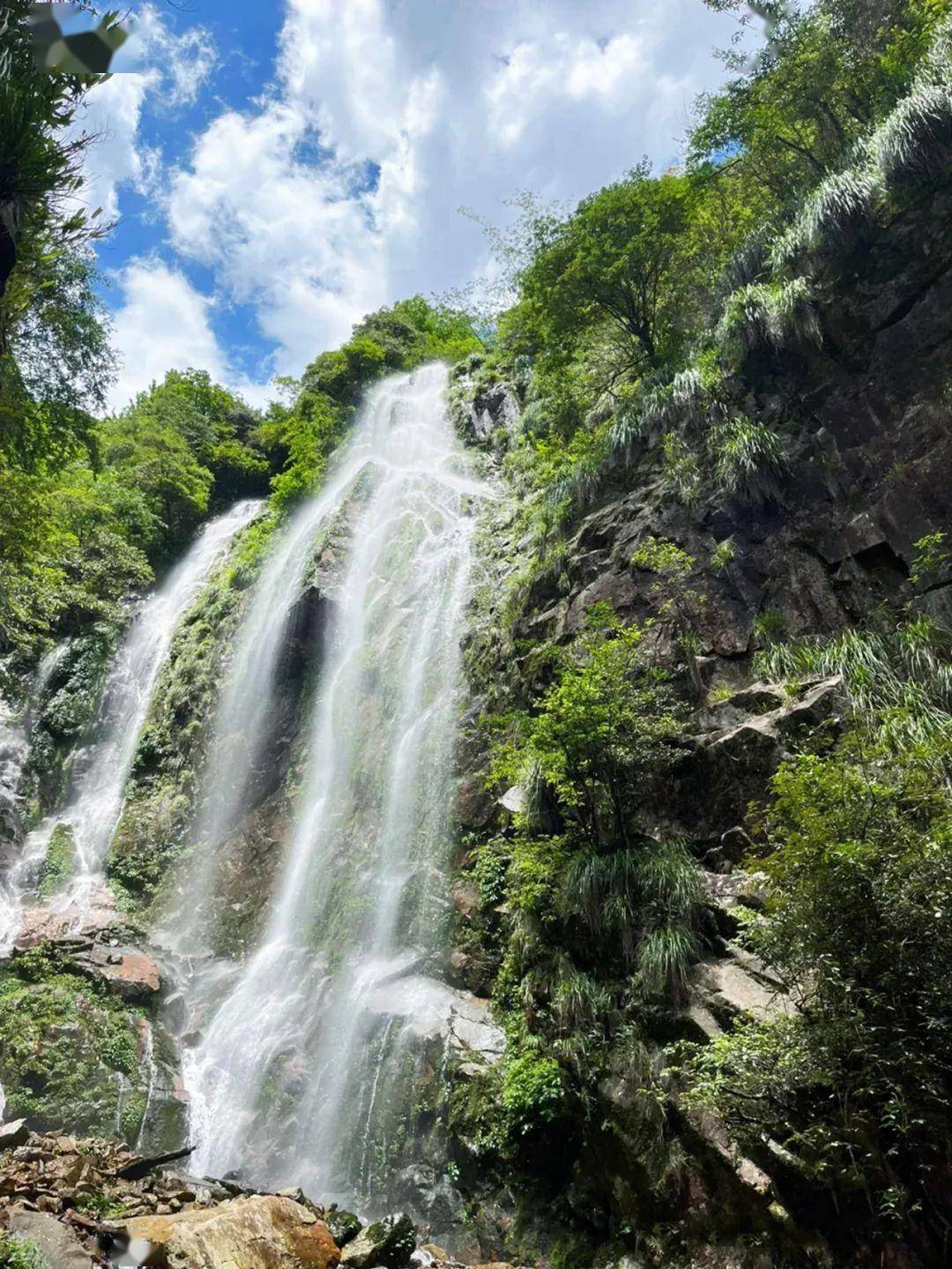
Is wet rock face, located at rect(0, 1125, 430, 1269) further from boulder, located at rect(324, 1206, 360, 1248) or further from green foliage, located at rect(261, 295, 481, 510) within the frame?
green foliage, located at rect(261, 295, 481, 510)

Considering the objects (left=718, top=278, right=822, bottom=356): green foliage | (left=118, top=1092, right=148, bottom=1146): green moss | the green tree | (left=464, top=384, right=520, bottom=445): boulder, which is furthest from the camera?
the green tree

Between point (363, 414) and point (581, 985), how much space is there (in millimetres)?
22336

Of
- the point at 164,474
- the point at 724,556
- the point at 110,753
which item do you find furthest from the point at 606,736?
the point at 164,474

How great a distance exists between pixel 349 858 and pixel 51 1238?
7.46 meters

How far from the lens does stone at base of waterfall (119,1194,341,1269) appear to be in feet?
15.8

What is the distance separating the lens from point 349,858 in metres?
12.0

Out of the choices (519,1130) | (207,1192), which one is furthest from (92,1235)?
(519,1130)

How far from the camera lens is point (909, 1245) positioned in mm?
4078

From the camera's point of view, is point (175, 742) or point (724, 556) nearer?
point (724, 556)

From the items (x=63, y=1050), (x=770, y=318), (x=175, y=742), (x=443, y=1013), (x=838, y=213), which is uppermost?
(x=838, y=213)

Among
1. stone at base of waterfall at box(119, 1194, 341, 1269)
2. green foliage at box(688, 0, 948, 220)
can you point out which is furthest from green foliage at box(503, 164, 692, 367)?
stone at base of waterfall at box(119, 1194, 341, 1269)

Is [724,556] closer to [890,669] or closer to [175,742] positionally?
[890,669]

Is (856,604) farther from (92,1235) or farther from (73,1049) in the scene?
(73,1049)

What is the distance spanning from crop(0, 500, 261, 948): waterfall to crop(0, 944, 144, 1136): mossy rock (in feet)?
7.19
